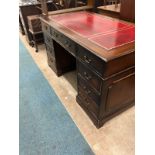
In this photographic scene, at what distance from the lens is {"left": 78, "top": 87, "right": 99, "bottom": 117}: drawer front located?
1.41m

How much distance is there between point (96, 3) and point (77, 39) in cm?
110

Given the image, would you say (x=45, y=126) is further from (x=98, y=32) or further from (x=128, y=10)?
(x=128, y=10)

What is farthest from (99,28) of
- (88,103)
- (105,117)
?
(105,117)

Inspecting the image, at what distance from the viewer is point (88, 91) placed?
4.64 ft

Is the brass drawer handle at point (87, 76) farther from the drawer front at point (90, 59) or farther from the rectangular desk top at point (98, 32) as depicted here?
the rectangular desk top at point (98, 32)

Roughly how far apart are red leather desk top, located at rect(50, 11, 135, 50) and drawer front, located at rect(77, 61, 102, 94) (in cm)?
25

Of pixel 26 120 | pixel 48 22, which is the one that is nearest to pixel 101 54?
pixel 48 22

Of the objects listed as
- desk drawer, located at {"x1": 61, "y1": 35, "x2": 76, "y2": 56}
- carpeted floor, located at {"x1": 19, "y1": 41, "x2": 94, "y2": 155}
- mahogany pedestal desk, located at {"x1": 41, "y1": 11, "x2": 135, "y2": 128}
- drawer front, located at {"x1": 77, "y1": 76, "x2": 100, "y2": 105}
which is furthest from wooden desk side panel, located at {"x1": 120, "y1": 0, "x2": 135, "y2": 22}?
carpeted floor, located at {"x1": 19, "y1": 41, "x2": 94, "y2": 155}

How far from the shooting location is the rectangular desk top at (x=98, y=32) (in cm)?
108

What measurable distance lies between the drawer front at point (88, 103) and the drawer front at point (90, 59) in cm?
41

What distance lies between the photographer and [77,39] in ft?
4.16

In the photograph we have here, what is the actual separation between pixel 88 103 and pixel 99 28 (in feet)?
2.48

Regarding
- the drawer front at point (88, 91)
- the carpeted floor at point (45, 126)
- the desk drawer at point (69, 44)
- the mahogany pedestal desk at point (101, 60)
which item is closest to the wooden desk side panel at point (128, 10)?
the mahogany pedestal desk at point (101, 60)
